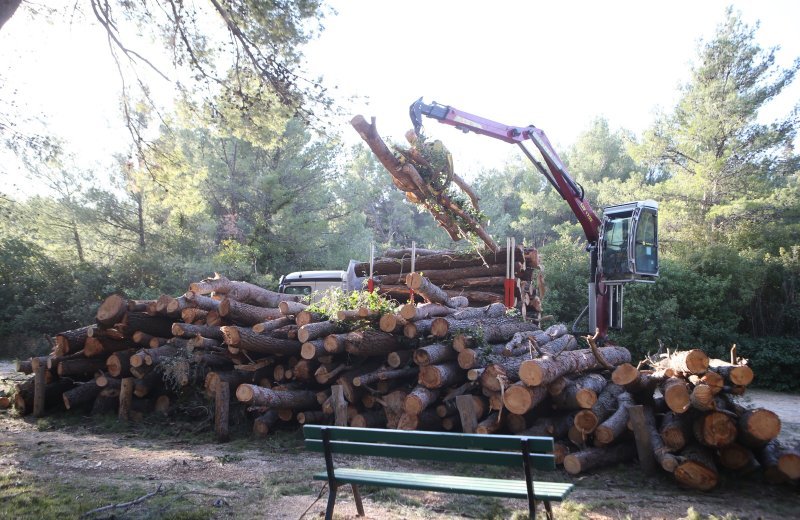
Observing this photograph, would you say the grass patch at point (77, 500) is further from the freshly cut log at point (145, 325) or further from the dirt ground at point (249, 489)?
the freshly cut log at point (145, 325)

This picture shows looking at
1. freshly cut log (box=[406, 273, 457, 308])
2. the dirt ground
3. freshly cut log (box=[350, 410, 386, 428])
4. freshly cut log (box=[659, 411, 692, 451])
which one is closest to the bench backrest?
the dirt ground

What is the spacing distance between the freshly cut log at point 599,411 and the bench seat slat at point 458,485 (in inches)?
99.7

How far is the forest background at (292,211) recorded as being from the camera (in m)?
10.2

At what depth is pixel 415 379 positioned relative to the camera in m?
7.84

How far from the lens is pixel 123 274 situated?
67.6 feet

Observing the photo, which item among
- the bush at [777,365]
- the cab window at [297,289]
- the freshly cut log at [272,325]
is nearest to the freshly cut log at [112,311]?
the freshly cut log at [272,325]

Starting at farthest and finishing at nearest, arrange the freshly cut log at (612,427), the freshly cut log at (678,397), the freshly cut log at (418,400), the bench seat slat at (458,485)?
the freshly cut log at (418,400), the freshly cut log at (612,427), the freshly cut log at (678,397), the bench seat slat at (458,485)

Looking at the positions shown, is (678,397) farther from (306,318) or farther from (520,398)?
(306,318)

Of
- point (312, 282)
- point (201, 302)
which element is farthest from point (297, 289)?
point (201, 302)

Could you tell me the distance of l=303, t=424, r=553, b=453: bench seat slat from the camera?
348 centimetres

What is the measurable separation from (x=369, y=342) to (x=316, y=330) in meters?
0.75

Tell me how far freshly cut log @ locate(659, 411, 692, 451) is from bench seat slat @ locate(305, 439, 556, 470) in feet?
8.50

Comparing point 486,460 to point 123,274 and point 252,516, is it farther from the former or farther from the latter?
point 123,274

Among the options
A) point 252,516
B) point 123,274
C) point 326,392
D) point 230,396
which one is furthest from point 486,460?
point 123,274
